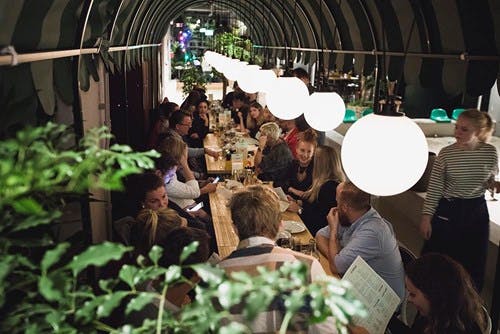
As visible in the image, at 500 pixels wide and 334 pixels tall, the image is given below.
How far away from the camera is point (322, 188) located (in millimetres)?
4480

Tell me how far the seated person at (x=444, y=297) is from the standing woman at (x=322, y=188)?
1.88 meters

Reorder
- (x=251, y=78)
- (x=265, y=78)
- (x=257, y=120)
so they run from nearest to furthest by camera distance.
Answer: (x=265, y=78) → (x=251, y=78) → (x=257, y=120)

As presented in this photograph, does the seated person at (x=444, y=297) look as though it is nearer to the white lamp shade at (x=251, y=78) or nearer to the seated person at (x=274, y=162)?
the white lamp shade at (x=251, y=78)

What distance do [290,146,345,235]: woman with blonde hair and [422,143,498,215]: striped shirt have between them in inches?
36.4

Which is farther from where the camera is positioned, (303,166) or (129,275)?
(303,166)

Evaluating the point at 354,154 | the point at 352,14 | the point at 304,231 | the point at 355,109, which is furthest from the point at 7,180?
the point at 355,109

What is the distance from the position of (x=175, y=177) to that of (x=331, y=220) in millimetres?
1721

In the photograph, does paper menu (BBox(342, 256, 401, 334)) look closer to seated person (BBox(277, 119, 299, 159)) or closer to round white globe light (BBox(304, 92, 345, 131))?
round white globe light (BBox(304, 92, 345, 131))

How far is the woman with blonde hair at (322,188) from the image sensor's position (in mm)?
4449

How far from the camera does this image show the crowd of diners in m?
2.41

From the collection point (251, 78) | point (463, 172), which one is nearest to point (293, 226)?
point (463, 172)

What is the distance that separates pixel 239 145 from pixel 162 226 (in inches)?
152

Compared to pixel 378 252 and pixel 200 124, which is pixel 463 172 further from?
pixel 200 124

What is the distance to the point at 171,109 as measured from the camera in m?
8.63
